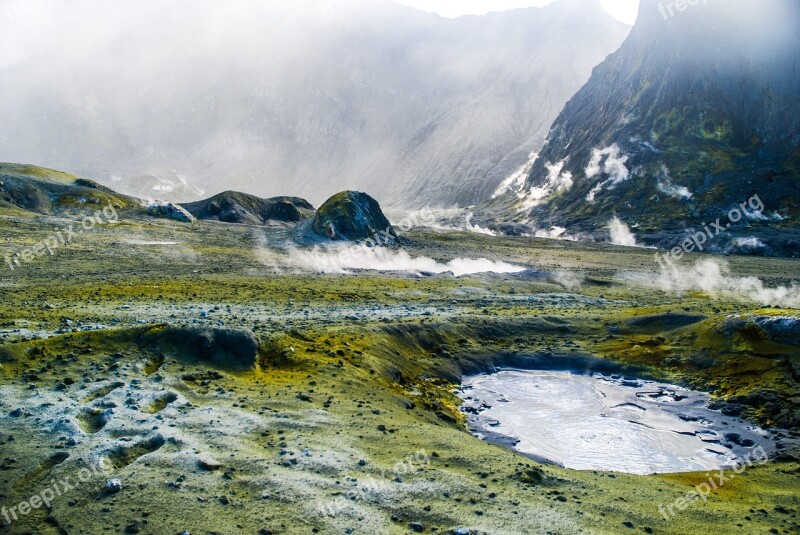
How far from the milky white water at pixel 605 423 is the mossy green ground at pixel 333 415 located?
1.83 meters

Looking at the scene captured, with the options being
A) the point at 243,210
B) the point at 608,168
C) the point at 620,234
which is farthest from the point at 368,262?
the point at 608,168

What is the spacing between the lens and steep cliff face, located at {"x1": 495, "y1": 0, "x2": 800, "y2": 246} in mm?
158500

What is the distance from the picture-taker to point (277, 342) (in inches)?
1171

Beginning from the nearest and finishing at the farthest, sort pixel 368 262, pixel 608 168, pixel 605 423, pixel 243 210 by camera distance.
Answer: pixel 605 423
pixel 368 262
pixel 243 210
pixel 608 168

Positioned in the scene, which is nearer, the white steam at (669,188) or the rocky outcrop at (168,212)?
the rocky outcrop at (168,212)

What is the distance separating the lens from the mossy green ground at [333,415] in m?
15.8

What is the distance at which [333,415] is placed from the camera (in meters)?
22.2

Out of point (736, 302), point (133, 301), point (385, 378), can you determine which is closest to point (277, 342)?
point (385, 378)

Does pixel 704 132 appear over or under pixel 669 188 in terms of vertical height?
over

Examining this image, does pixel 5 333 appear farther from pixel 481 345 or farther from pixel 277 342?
pixel 481 345

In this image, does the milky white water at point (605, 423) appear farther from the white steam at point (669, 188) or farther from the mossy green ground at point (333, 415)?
the white steam at point (669, 188)

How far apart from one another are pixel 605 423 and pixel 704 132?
176m

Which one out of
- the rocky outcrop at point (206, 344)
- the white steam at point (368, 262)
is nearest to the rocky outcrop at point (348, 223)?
the white steam at point (368, 262)

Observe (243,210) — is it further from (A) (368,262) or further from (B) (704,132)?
(B) (704,132)
